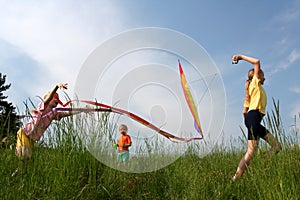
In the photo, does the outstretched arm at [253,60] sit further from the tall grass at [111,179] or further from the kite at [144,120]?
the tall grass at [111,179]

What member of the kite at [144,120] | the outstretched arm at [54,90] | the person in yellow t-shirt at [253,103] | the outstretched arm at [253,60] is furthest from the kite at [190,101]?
the outstretched arm at [54,90]

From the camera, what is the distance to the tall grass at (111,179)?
2709 mm

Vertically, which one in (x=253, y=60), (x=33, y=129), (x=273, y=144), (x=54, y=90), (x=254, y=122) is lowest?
(x=273, y=144)

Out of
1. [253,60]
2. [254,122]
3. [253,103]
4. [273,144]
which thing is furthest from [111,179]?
[253,60]

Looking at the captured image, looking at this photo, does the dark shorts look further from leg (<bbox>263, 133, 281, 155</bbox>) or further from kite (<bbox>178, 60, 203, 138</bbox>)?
leg (<bbox>263, 133, 281, 155</bbox>)

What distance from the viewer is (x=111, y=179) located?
337 centimetres

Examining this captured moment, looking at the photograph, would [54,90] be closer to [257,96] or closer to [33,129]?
[33,129]

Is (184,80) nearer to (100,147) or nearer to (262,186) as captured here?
(100,147)

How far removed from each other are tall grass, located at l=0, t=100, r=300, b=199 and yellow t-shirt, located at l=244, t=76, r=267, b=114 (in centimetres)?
109

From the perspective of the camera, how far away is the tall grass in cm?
271

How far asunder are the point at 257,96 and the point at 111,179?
227 cm

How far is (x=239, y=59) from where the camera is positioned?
4.56 metres

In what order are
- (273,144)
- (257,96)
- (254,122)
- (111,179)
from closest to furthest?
(273,144) → (111,179) → (254,122) → (257,96)

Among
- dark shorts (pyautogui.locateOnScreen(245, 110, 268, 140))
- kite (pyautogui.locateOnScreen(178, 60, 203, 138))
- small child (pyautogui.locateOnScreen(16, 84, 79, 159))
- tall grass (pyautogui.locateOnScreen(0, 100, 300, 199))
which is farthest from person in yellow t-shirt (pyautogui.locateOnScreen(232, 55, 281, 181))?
small child (pyautogui.locateOnScreen(16, 84, 79, 159))
